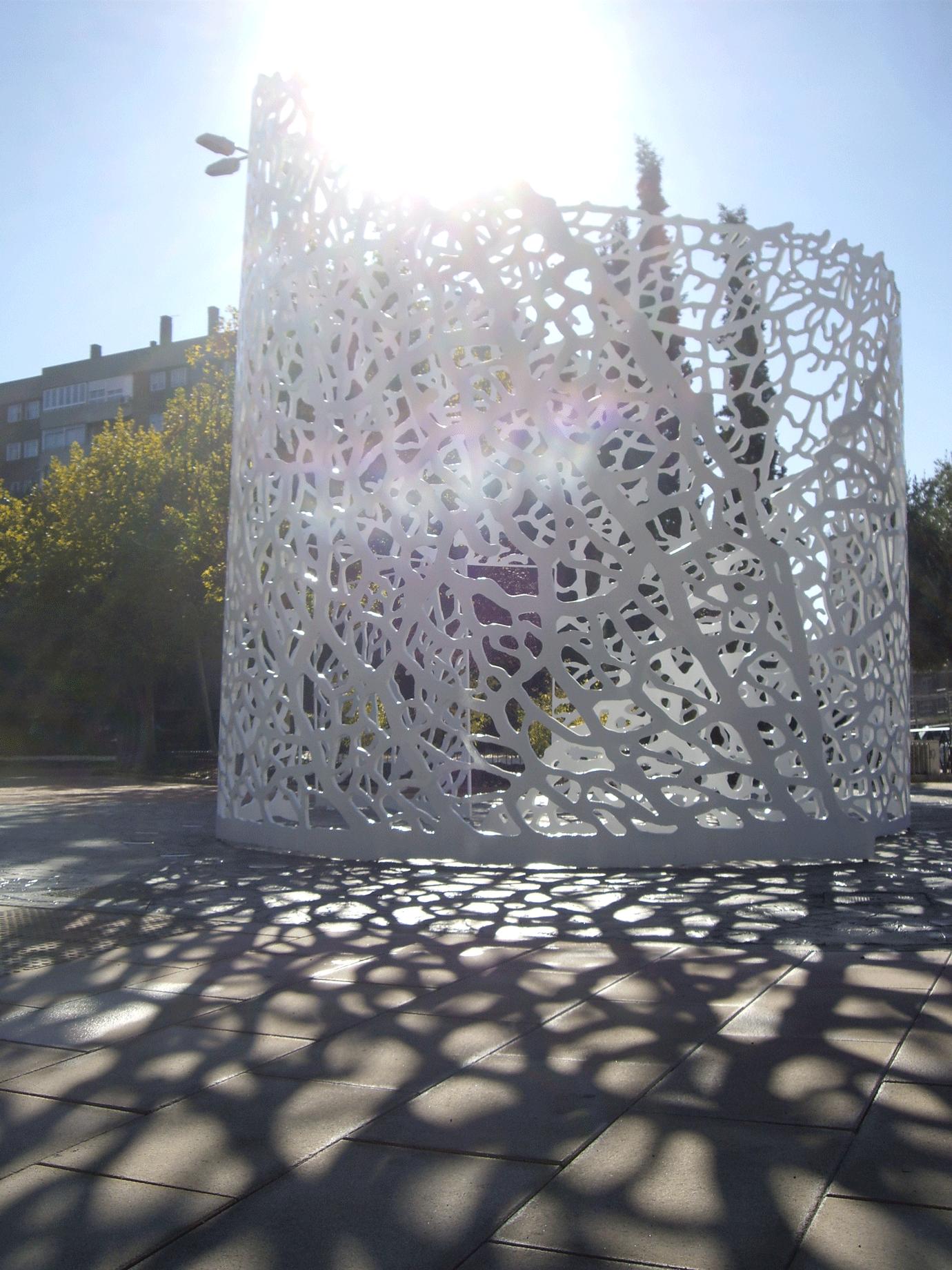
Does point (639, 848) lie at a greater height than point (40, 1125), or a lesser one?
lesser

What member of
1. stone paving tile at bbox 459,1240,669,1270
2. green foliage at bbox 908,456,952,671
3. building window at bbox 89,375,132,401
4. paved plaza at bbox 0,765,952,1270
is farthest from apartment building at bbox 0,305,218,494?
stone paving tile at bbox 459,1240,669,1270

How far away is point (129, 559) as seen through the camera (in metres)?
26.5

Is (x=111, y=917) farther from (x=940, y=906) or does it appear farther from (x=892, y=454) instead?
(x=892, y=454)

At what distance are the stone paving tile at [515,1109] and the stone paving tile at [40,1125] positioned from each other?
809 mm

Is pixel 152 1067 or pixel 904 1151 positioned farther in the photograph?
pixel 152 1067

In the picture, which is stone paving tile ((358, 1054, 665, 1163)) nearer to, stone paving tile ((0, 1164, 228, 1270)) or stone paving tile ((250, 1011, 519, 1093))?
stone paving tile ((250, 1011, 519, 1093))

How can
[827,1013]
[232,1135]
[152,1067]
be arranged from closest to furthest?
[232,1135], [152,1067], [827,1013]

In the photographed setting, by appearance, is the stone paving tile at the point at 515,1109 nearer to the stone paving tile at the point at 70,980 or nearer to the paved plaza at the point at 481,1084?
the paved plaza at the point at 481,1084

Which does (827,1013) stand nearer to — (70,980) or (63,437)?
(70,980)

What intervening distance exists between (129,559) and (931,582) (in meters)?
18.2

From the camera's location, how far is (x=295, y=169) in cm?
1027

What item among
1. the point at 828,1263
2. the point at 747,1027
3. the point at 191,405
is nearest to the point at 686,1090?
the point at 747,1027

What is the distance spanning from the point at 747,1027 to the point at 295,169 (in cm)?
872

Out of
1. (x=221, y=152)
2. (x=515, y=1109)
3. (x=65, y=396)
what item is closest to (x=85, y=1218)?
(x=515, y=1109)
